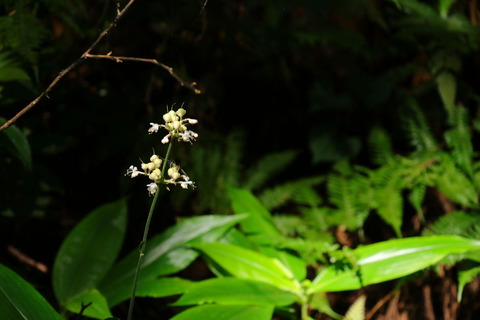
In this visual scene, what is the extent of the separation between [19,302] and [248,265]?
0.68 metres

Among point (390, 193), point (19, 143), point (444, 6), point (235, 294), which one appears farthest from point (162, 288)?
point (444, 6)

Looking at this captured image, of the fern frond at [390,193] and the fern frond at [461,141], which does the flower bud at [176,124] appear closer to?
the fern frond at [390,193]

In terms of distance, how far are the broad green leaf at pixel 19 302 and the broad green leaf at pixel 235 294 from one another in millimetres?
385

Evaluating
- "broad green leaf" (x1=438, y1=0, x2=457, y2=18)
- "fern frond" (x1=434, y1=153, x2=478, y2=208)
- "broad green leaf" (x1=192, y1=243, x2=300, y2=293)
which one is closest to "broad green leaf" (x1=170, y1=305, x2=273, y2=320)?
"broad green leaf" (x1=192, y1=243, x2=300, y2=293)

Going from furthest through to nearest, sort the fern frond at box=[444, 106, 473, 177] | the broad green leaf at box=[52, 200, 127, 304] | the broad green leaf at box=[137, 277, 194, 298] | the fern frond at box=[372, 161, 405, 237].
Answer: the fern frond at box=[444, 106, 473, 177]
the fern frond at box=[372, 161, 405, 237]
the broad green leaf at box=[52, 200, 127, 304]
the broad green leaf at box=[137, 277, 194, 298]

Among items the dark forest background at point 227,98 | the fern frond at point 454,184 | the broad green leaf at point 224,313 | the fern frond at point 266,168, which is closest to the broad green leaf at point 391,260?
the broad green leaf at point 224,313

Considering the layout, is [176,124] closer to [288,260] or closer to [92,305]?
[92,305]

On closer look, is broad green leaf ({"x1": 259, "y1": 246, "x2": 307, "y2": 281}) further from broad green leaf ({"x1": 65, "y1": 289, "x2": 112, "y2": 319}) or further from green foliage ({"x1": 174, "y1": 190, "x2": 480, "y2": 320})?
broad green leaf ({"x1": 65, "y1": 289, "x2": 112, "y2": 319})

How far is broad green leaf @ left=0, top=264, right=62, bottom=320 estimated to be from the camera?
38.8 inches

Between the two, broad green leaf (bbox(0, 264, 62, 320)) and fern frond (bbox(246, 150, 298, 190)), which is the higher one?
fern frond (bbox(246, 150, 298, 190))

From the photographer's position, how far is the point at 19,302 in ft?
3.34

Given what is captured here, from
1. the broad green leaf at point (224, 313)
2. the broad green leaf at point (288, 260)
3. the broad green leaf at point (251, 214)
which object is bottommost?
the broad green leaf at point (224, 313)

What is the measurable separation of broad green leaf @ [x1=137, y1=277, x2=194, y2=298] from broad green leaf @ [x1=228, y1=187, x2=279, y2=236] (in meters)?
0.34

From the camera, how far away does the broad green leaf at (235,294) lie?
1.32m
